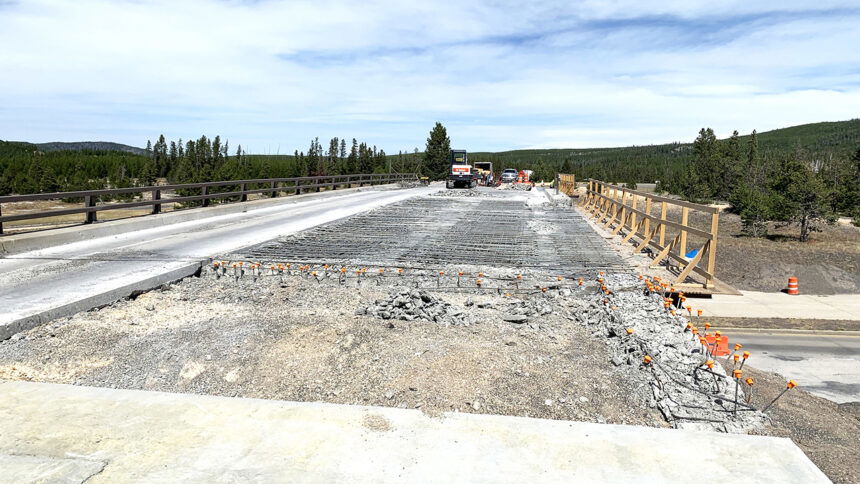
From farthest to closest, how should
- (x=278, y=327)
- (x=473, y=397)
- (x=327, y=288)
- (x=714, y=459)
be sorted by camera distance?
(x=327, y=288), (x=278, y=327), (x=473, y=397), (x=714, y=459)

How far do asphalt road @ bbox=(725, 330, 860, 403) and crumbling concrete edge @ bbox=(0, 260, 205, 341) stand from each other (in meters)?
13.7

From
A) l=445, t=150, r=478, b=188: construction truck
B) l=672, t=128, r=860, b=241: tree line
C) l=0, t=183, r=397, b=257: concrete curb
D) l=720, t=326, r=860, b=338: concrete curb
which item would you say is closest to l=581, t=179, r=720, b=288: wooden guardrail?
l=720, t=326, r=860, b=338: concrete curb

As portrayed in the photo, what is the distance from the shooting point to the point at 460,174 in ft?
155

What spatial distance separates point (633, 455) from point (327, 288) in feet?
20.8

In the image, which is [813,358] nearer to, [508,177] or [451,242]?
[451,242]

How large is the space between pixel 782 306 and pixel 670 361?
24.9 meters

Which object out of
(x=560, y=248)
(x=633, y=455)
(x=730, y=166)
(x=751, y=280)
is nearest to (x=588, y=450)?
(x=633, y=455)

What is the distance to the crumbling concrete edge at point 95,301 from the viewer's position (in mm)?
6871

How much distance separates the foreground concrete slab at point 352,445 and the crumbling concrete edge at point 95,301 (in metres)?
2.61

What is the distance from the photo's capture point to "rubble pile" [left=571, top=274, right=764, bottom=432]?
501 centimetres

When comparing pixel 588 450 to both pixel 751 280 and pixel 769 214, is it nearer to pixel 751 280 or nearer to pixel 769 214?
pixel 751 280

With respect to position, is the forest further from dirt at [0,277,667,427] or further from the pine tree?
dirt at [0,277,667,427]

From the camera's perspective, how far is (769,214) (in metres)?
47.1

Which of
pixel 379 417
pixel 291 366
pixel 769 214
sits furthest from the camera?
pixel 769 214
